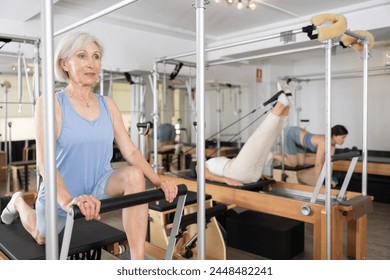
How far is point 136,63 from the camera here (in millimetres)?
5172

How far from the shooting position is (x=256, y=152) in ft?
10.2

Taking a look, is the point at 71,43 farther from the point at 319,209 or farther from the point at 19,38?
the point at 319,209

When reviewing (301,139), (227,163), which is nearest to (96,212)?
(227,163)

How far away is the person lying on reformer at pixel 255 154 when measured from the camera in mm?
2869

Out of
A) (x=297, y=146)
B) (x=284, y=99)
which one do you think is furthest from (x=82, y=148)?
(x=297, y=146)

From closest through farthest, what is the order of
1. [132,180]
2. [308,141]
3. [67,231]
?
[67,231] → [132,180] → [308,141]

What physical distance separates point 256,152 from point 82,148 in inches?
77.6

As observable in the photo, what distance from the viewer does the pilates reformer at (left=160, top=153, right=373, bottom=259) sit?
2.41m

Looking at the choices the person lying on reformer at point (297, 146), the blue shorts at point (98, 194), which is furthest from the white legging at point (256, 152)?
the blue shorts at point (98, 194)

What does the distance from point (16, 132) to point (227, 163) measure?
5.24m

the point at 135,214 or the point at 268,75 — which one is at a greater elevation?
the point at 268,75

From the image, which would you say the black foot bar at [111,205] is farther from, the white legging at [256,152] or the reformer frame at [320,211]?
the white legging at [256,152]

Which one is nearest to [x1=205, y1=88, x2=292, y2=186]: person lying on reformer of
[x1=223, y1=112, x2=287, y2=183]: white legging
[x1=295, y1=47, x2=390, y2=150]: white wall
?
[x1=223, y1=112, x2=287, y2=183]: white legging

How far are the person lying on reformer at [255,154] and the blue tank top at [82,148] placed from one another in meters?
1.69
